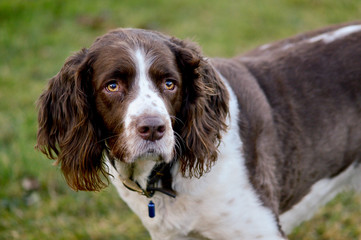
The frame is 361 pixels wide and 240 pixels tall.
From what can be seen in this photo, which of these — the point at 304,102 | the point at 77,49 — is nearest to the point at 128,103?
the point at 304,102

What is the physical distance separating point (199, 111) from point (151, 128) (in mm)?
437

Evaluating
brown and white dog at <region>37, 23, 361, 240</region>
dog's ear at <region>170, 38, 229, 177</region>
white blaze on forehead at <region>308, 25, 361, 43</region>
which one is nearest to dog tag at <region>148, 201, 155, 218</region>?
brown and white dog at <region>37, 23, 361, 240</region>

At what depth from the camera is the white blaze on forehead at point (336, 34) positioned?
3.42m

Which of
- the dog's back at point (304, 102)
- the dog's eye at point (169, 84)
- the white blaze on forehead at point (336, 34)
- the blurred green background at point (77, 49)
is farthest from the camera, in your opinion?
the blurred green background at point (77, 49)

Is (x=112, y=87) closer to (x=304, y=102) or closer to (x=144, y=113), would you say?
(x=144, y=113)

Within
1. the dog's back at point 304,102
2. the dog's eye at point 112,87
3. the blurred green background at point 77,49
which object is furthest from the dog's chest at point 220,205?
the blurred green background at point 77,49

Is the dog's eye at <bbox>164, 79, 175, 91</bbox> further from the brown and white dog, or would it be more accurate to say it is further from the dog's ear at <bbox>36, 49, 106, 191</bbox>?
the dog's ear at <bbox>36, 49, 106, 191</bbox>

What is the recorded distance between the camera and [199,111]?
9.09 feet

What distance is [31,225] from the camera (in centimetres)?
398

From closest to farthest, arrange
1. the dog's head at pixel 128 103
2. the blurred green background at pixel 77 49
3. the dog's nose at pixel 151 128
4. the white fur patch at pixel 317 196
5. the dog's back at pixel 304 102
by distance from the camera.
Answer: the dog's nose at pixel 151 128 < the dog's head at pixel 128 103 < the dog's back at pixel 304 102 < the white fur patch at pixel 317 196 < the blurred green background at pixel 77 49

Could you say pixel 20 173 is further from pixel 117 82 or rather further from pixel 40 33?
pixel 40 33

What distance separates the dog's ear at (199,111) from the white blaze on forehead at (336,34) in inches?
37.2

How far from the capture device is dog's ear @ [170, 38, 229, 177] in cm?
277

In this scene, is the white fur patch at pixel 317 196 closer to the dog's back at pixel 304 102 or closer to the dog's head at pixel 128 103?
the dog's back at pixel 304 102
